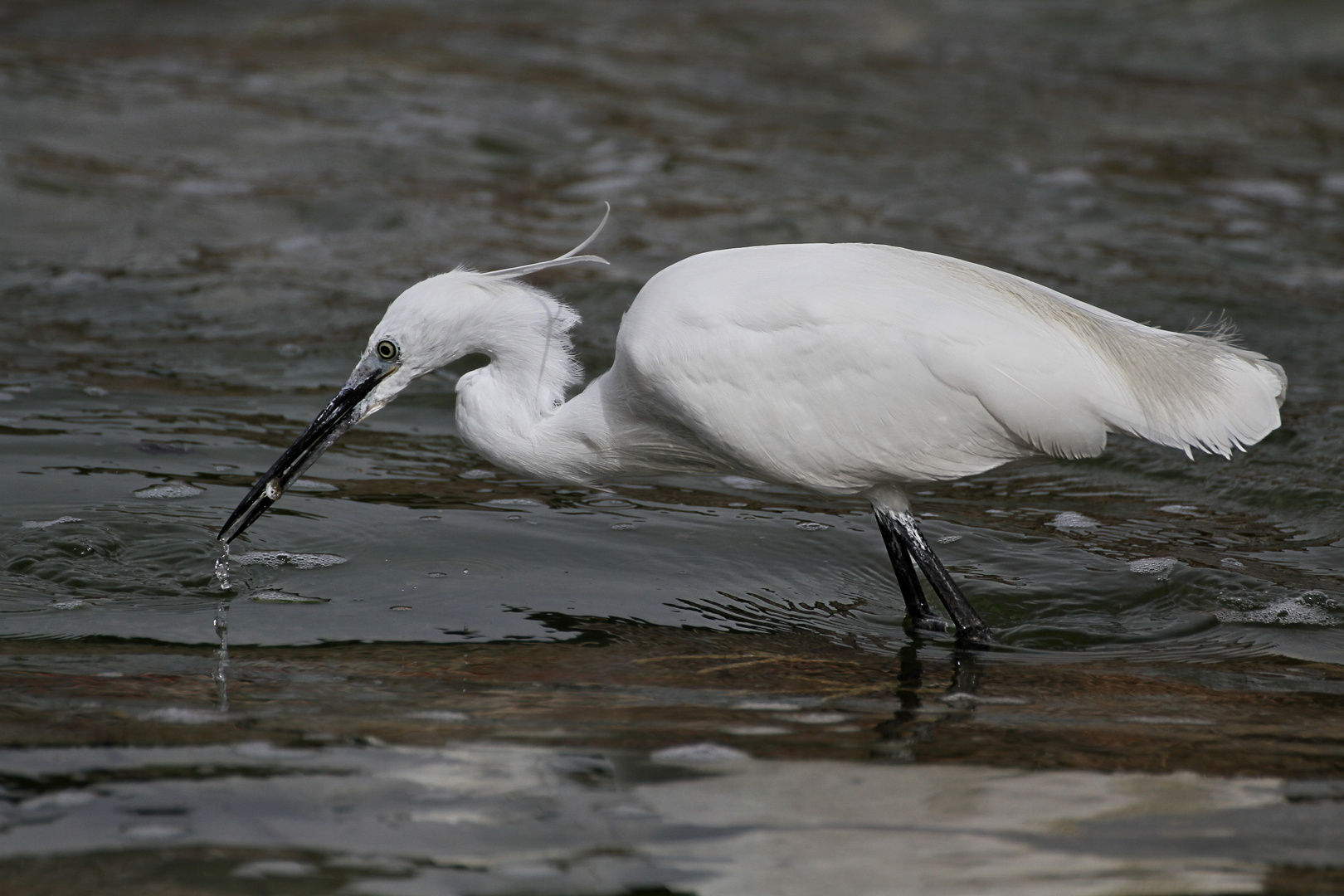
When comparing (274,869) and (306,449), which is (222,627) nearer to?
(306,449)

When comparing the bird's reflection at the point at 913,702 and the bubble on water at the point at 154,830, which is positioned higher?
the bubble on water at the point at 154,830

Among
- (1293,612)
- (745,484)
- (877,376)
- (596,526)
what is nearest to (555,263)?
(877,376)

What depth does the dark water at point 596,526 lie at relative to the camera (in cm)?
281

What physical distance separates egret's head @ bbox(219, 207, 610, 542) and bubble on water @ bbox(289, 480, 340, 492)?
3.00 feet

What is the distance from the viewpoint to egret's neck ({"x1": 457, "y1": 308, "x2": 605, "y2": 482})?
14.4 ft

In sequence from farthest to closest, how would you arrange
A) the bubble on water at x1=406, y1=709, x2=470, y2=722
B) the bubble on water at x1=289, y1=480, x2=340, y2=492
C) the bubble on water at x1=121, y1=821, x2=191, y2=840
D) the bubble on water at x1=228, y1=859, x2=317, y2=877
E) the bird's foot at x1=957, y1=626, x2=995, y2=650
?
1. the bubble on water at x1=289, y1=480, x2=340, y2=492
2. the bird's foot at x1=957, y1=626, x2=995, y2=650
3. the bubble on water at x1=406, y1=709, x2=470, y2=722
4. the bubble on water at x1=121, y1=821, x2=191, y2=840
5. the bubble on water at x1=228, y1=859, x2=317, y2=877

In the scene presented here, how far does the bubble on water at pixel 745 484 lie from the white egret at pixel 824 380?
129 centimetres

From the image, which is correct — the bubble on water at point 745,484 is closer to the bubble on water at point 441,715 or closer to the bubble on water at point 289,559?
the bubble on water at point 289,559

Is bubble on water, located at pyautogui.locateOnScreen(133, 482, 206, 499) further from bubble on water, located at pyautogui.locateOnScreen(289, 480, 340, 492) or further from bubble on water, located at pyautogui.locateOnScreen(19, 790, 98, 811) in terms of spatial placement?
bubble on water, located at pyautogui.locateOnScreen(19, 790, 98, 811)

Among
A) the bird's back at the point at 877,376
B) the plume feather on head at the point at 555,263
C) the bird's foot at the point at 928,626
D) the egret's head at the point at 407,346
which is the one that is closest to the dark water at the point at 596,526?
the bird's foot at the point at 928,626

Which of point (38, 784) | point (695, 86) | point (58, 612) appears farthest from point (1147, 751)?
point (695, 86)

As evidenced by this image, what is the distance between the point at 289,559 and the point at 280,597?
1.21 ft

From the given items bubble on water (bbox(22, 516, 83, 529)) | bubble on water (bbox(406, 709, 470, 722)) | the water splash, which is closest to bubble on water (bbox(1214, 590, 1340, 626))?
bubble on water (bbox(406, 709, 470, 722))

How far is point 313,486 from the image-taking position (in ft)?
17.8
